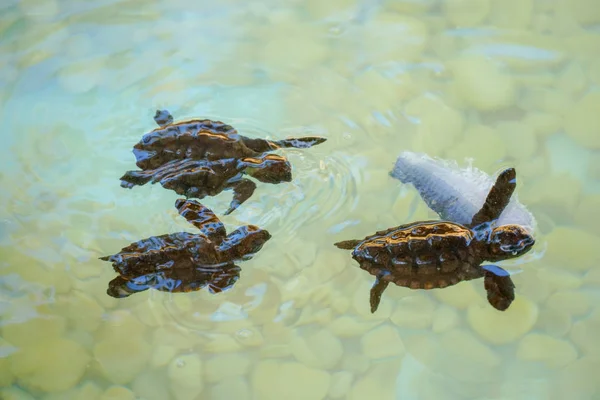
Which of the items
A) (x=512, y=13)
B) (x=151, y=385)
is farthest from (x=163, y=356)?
(x=512, y=13)

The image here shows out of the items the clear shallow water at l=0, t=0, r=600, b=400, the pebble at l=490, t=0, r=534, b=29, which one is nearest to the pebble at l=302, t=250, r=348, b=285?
the clear shallow water at l=0, t=0, r=600, b=400

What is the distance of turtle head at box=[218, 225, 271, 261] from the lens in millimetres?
1837

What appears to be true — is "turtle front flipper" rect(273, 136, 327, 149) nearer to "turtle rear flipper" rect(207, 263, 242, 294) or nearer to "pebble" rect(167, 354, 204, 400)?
"turtle rear flipper" rect(207, 263, 242, 294)

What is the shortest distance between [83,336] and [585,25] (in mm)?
2261

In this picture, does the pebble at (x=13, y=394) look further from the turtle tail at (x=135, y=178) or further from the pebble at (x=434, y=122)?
the pebble at (x=434, y=122)

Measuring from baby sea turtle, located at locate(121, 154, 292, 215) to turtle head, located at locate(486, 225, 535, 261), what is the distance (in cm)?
66

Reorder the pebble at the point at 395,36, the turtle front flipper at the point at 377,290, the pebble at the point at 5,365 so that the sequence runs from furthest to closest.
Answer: the pebble at the point at 395,36, the pebble at the point at 5,365, the turtle front flipper at the point at 377,290

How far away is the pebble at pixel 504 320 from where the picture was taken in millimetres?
1882

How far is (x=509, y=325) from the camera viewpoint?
1.89m

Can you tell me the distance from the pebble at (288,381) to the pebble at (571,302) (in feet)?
2.45

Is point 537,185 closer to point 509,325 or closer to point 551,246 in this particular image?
point 551,246

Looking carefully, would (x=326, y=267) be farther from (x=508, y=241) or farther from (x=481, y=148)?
(x=481, y=148)

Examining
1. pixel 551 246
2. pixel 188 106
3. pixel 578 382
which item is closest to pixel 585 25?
pixel 551 246

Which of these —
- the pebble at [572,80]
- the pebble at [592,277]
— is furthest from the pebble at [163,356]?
the pebble at [572,80]
